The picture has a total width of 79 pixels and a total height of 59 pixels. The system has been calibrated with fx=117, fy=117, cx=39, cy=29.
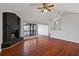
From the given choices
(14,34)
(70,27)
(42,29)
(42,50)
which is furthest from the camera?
(42,29)

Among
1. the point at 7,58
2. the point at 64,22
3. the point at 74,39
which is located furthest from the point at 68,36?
the point at 7,58

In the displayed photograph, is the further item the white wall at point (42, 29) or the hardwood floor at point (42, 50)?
the white wall at point (42, 29)

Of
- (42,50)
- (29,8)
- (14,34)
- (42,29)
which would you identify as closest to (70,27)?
(42,50)

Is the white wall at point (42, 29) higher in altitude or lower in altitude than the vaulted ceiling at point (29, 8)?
lower

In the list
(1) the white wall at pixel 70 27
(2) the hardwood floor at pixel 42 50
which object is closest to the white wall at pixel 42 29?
(1) the white wall at pixel 70 27

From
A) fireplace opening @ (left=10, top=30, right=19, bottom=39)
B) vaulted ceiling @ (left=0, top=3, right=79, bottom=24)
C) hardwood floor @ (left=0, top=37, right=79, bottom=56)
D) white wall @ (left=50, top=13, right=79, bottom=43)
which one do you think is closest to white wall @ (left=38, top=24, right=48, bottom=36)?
white wall @ (left=50, top=13, right=79, bottom=43)

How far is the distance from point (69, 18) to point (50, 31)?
4.13m

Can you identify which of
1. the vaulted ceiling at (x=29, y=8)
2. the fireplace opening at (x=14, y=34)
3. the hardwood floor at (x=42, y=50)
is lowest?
the hardwood floor at (x=42, y=50)

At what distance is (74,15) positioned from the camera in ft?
26.0

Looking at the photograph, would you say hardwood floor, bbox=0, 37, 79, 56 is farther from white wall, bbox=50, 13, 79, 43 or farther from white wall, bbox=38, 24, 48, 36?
white wall, bbox=38, 24, 48, 36

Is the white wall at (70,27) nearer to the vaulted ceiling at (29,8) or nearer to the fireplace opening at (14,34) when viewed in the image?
the vaulted ceiling at (29,8)

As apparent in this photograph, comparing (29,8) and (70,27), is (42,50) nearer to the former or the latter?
(29,8)

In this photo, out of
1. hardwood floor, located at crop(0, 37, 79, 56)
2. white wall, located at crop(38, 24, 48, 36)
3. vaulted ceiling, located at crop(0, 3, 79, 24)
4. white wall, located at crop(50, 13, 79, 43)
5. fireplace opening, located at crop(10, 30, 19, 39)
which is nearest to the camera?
vaulted ceiling, located at crop(0, 3, 79, 24)

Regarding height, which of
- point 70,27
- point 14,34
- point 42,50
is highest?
point 70,27
